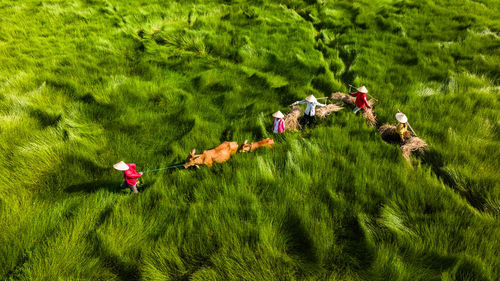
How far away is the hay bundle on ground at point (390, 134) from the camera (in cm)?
239

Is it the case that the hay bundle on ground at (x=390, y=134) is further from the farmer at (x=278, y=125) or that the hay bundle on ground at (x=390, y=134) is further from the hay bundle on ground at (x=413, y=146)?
the farmer at (x=278, y=125)

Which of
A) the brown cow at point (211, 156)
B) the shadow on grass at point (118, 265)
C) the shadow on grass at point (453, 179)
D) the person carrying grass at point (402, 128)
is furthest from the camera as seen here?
the person carrying grass at point (402, 128)

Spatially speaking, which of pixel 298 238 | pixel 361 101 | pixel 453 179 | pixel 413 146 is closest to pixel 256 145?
pixel 298 238

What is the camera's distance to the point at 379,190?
6.07ft

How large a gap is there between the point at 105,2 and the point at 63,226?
612cm

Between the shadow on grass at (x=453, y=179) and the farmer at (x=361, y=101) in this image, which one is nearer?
the shadow on grass at (x=453, y=179)

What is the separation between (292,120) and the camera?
269 centimetres

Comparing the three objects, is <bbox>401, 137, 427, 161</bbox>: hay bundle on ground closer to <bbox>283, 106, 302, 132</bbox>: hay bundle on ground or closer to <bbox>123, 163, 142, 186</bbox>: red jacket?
<bbox>283, 106, 302, 132</bbox>: hay bundle on ground

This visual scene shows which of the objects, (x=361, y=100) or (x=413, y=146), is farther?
(x=361, y=100)

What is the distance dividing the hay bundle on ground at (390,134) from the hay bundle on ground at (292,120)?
851 millimetres

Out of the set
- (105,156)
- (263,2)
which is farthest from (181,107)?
(263,2)

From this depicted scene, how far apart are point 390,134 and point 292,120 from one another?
3.30 feet

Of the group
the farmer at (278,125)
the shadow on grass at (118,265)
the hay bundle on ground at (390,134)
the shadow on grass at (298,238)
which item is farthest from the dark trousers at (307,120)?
the shadow on grass at (118,265)

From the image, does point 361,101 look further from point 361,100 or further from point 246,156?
point 246,156
